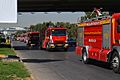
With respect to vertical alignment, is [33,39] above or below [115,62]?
above

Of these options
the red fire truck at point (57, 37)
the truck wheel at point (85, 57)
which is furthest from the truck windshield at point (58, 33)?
the truck wheel at point (85, 57)

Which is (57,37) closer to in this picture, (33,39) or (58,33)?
(58,33)

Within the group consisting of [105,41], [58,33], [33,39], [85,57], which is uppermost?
[58,33]

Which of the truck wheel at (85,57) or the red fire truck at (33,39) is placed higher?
the red fire truck at (33,39)

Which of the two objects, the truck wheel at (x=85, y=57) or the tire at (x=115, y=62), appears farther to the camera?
the truck wheel at (x=85, y=57)

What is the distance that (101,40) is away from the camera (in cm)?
2180

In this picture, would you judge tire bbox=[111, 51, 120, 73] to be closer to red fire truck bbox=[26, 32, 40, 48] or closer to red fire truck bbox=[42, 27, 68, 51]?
red fire truck bbox=[42, 27, 68, 51]

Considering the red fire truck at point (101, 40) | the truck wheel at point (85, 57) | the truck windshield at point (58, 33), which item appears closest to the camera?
the red fire truck at point (101, 40)

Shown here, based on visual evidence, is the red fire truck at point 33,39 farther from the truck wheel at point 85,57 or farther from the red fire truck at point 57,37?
the truck wheel at point 85,57

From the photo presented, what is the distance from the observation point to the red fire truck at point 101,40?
773 inches

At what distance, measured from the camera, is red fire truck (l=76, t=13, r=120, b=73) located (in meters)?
19.6

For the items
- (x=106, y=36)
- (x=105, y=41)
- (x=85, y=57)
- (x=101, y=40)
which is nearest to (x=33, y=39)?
(x=85, y=57)

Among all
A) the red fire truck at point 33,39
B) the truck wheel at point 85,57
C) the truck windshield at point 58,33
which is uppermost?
the truck windshield at point 58,33

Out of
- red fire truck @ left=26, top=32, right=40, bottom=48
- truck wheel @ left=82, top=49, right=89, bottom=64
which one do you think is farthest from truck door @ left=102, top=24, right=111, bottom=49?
red fire truck @ left=26, top=32, right=40, bottom=48
